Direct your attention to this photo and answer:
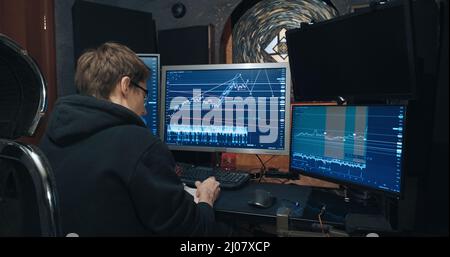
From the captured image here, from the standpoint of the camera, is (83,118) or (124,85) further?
(124,85)

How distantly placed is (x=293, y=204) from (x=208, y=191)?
0.33 meters

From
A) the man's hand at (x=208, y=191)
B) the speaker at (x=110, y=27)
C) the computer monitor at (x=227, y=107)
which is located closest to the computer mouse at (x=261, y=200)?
the man's hand at (x=208, y=191)

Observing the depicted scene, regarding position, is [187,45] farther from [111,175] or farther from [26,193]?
[26,193]

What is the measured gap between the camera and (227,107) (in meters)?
1.83

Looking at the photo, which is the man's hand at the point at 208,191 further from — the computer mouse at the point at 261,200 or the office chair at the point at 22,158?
the office chair at the point at 22,158

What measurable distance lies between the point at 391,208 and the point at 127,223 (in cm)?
88

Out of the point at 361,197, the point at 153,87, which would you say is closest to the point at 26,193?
the point at 361,197

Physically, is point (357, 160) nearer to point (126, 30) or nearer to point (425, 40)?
point (425, 40)

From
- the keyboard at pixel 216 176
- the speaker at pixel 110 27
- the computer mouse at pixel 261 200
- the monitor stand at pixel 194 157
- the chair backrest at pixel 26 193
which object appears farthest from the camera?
the monitor stand at pixel 194 157

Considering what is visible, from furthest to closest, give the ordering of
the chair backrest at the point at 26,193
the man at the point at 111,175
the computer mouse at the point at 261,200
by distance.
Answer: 1. the computer mouse at the point at 261,200
2. the man at the point at 111,175
3. the chair backrest at the point at 26,193

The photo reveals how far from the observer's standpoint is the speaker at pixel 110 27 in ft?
6.45

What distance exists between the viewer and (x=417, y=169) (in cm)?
122

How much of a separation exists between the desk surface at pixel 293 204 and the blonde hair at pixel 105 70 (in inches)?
22.9
